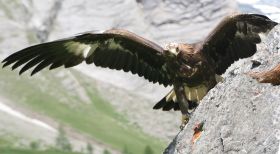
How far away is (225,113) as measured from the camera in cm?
1308

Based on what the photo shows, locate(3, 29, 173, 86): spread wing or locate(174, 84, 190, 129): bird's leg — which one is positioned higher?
locate(3, 29, 173, 86): spread wing

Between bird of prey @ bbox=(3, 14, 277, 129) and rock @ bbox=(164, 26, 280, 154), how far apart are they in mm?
1822

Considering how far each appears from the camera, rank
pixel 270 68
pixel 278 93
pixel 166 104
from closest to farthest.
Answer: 1. pixel 278 93
2. pixel 270 68
3. pixel 166 104

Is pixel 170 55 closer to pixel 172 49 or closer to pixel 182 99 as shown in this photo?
pixel 172 49

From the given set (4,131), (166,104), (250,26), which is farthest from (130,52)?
(4,131)

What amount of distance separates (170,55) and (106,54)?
3206 millimetres

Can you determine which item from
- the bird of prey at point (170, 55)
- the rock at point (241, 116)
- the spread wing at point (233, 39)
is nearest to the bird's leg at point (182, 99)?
the bird of prey at point (170, 55)

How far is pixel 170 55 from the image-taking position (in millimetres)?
16297

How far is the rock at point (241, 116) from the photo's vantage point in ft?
38.7

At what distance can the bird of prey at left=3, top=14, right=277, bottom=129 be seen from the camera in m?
16.6

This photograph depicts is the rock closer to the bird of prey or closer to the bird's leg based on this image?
the bird's leg

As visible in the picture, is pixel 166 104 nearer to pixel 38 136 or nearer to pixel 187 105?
pixel 187 105

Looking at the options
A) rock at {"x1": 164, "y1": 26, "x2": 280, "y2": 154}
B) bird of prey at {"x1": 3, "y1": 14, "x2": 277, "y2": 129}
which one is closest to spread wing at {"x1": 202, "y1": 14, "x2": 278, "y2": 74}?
bird of prey at {"x1": 3, "y1": 14, "x2": 277, "y2": 129}

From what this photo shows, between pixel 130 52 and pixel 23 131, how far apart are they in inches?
7231
